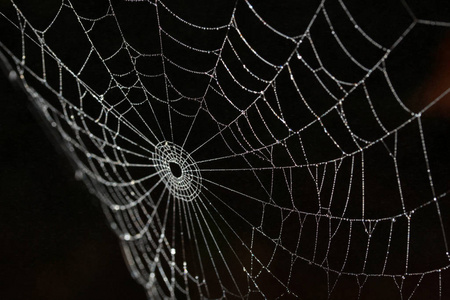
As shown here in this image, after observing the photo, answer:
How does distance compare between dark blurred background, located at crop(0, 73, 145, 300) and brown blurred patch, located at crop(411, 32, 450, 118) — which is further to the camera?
dark blurred background, located at crop(0, 73, 145, 300)

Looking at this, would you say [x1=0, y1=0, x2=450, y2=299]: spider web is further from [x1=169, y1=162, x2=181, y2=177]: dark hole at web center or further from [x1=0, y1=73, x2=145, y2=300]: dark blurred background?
[x1=0, y1=73, x2=145, y2=300]: dark blurred background

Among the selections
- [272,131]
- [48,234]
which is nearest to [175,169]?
[272,131]

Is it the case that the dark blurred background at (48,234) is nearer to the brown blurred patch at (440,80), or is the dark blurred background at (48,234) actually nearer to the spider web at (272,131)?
the spider web at (272,131)

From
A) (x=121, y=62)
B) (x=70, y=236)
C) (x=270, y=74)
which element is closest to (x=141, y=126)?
(x=121, y=62)

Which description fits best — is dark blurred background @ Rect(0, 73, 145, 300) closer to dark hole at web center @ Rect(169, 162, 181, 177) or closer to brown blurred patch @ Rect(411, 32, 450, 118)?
dark hole at web center @ Rect(169, 162, 181, 177)

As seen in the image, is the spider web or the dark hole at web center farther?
the dark hole at web center

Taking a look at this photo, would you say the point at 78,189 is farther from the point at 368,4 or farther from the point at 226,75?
the point at 368,4

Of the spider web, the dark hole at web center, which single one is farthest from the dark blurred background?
the dark hole at web center

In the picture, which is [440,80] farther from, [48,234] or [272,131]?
[48,234]

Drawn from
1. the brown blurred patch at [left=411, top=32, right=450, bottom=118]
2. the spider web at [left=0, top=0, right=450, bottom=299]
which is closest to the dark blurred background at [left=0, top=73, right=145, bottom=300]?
the spider web at [left=0, top=0, right=450, bottom=299]

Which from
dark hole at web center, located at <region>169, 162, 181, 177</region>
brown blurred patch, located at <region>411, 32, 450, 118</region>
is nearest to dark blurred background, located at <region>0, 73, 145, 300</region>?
dark hole at web center, located at <region>169, 162, 181, 177</region>
